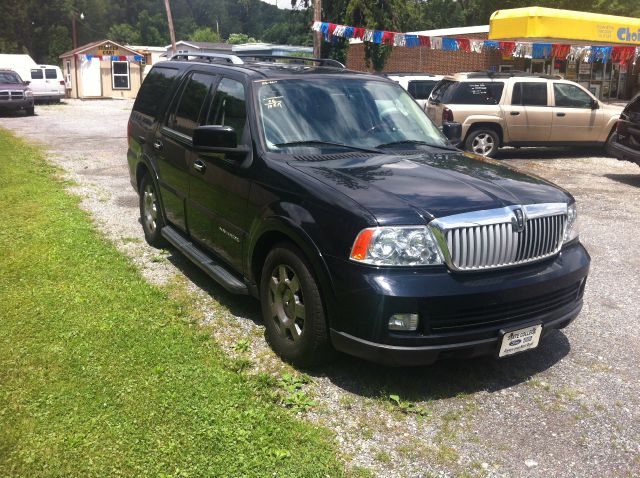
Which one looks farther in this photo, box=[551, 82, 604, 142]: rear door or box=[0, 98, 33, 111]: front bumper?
box=[0, 98, 33, 111]: front bumper

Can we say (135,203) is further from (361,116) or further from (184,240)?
(361,116)

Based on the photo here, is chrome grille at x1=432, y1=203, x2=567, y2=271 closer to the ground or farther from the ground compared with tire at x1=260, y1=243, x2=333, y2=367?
farther from the ground

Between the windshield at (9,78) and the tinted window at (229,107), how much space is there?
2250 centimetres

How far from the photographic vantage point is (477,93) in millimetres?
13375

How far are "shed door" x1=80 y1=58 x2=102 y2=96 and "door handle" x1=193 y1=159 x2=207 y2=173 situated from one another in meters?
39.5

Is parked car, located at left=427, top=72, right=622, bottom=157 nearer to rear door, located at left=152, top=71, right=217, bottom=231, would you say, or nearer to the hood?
rear door, located at left=152, top=71, right=217, bottom=231

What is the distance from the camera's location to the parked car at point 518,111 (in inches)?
523

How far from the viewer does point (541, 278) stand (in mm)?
3799

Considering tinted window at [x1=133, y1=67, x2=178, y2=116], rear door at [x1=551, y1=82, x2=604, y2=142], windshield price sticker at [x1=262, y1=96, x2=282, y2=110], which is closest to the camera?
windshield price sticker at [x1=262, y1=96, x2=282, y2=110]

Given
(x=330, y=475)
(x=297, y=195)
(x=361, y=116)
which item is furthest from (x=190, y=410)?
(x=361, y=116)

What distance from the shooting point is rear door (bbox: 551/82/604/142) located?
13.8m

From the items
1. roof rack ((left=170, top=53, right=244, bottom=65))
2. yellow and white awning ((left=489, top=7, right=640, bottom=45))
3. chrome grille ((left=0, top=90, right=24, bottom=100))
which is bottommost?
chrome grille ((left=0, top=90, right=24, bottom=100))

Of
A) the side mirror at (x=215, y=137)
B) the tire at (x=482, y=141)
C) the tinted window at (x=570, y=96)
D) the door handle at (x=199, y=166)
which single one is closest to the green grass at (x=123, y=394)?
the door handle at (x=199, y=166)

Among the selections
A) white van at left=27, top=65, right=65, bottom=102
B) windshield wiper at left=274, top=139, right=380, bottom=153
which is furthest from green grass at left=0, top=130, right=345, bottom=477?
white van at left=27, top=65, right=65, bottom=102
